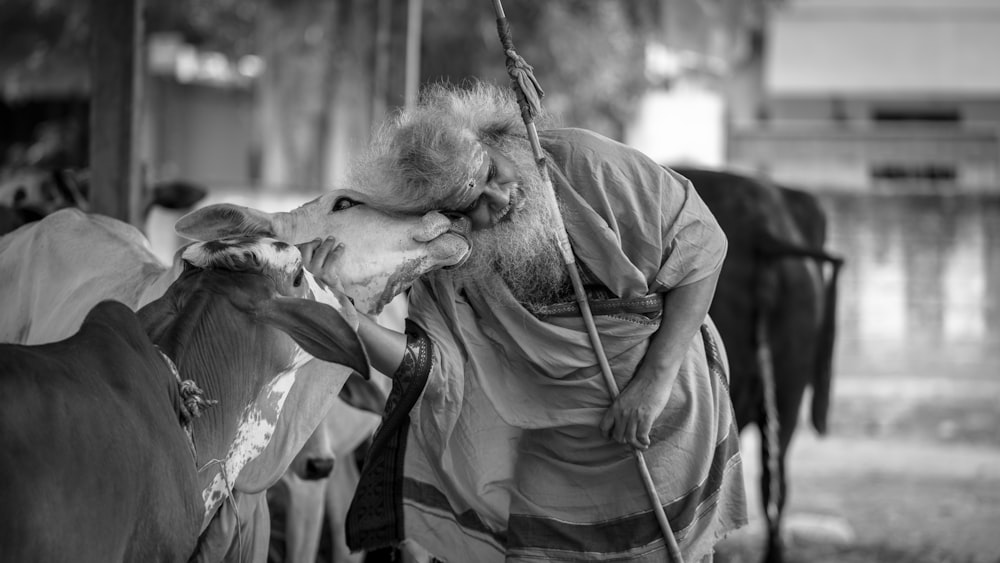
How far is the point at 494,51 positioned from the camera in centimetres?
1162

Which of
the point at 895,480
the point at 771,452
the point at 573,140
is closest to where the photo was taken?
the point at 573,140

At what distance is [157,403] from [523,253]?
46.2 inches

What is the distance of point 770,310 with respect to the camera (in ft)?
17.8

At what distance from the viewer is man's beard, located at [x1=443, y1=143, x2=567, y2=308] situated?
A: 3.05 meters

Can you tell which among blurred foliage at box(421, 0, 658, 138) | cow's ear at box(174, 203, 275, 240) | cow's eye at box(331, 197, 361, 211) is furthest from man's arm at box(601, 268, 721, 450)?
blurred foliage at box(421, 0, 658, 138)

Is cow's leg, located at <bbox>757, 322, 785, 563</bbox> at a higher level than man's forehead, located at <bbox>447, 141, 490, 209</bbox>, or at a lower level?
lower

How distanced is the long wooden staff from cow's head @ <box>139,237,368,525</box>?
75 cm

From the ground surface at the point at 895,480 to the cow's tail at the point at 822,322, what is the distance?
862mm

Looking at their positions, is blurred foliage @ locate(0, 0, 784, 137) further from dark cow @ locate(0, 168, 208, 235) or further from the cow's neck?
the cow's neck

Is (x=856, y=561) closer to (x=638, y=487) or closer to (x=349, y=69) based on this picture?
(x=638, y=487)

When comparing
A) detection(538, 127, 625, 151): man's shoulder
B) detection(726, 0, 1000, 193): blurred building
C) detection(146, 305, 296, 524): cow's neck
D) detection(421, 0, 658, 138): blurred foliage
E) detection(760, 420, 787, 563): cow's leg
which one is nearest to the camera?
detection(146, 305, 296, 524): cow's neck

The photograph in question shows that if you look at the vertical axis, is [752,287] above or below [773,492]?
above

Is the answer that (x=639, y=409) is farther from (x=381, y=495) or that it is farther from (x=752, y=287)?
(x=752, y=287)

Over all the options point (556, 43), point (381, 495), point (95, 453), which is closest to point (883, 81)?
point (556, 43)
